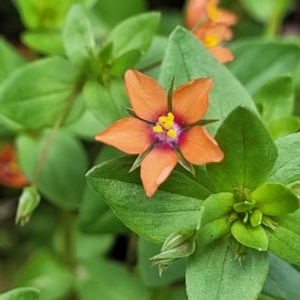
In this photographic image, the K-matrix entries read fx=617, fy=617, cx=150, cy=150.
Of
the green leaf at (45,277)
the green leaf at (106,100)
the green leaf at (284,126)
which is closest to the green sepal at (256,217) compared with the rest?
the green leaf at (284,126)

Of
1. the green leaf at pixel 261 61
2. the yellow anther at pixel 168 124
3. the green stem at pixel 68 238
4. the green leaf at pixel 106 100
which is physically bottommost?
the green stem at pixel 68 238

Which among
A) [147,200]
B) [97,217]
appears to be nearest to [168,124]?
[147,200]

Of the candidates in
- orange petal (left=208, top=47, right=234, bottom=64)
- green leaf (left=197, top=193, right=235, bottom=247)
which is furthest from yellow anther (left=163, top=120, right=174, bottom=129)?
orange petal (left=208, top=47, right=234, bottom=64)

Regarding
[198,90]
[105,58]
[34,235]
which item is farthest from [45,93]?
[34,235]

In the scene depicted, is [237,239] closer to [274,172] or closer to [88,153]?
[274,172]

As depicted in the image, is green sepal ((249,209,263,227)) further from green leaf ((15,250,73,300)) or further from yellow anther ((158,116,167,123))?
green leaf ((15,250,73,300))

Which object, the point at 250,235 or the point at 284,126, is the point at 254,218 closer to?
the point at 250,235

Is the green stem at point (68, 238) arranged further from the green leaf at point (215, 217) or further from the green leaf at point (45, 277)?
the green leaf at point (215, 217)
